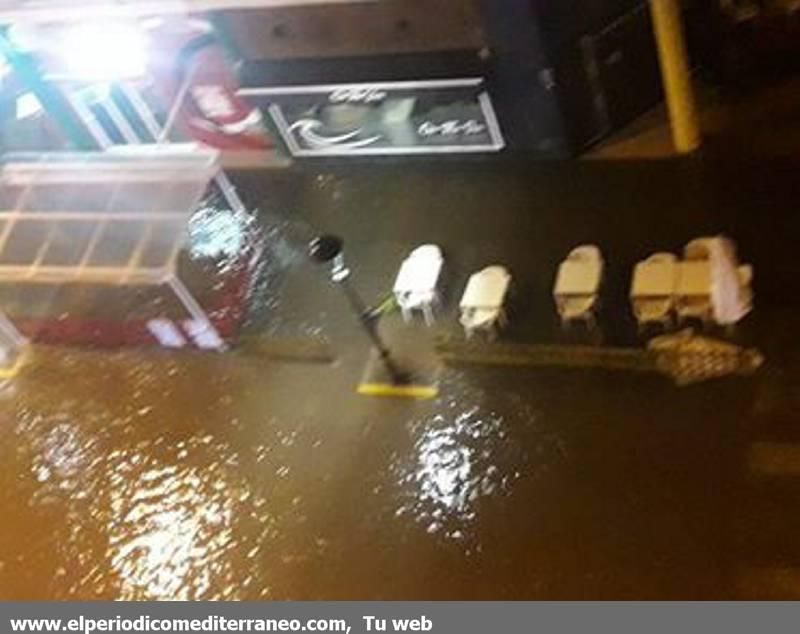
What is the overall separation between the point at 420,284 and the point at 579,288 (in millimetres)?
410

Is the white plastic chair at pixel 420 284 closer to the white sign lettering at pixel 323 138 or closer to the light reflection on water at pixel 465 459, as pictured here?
the light reflection on water at pixel 465 459

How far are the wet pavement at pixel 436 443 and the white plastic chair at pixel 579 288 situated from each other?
5 centimetres

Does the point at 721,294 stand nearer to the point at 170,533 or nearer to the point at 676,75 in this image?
the point at 676,75

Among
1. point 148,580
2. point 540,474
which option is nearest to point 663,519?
point 540,474

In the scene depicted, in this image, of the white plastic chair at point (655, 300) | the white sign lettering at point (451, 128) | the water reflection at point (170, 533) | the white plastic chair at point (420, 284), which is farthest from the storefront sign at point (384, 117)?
the water reflection at point (170, 533)

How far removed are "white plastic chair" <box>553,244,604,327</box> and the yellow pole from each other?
45cm

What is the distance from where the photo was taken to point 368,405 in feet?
9.30

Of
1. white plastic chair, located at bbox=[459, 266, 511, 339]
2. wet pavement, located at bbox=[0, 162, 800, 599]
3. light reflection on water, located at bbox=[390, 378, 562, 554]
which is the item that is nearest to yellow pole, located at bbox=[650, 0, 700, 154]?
wet pavement, located at bbox=[0, 162, 800, 599]

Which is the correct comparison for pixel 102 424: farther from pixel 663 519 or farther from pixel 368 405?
Result: pixel 663 519

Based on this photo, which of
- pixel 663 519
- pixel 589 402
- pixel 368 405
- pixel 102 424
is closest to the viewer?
pixel 663 519

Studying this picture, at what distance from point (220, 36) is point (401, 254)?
2.47 feet

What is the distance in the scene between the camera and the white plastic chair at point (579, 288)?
2.78 m

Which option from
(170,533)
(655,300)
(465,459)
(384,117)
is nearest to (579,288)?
(655,300)

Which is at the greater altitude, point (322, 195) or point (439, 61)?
point (439, 61)
